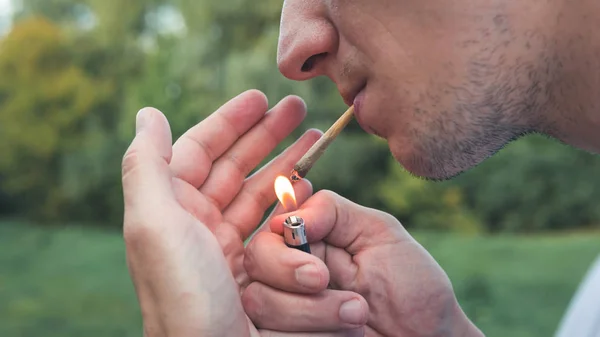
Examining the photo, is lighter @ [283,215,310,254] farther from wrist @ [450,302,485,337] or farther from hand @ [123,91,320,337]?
wrist @ [450,302,485,337]

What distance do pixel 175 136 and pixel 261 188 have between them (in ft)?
10.7

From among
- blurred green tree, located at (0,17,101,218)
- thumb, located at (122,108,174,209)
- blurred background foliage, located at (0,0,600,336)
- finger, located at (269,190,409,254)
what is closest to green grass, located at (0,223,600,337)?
blurred background foliage, located at (0,0,600,336)

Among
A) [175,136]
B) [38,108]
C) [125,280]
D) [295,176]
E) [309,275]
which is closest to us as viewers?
[309,275]

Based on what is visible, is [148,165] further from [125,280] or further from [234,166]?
[125,280]

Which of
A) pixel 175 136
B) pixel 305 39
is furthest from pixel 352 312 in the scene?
pixel 175 136

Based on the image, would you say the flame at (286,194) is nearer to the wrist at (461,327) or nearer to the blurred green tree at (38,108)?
the wrist at (461,327)

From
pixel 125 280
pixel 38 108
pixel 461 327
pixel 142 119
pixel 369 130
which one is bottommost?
pixel 125 280

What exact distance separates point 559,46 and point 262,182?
468 millimetres

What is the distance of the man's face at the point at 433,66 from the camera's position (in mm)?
779

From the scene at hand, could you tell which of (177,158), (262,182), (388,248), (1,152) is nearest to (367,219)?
(388,248)

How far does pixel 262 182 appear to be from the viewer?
39.2 inches

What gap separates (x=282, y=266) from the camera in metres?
0.81

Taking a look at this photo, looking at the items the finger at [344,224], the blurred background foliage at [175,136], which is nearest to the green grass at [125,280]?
the blurred background foliage at [175,136]

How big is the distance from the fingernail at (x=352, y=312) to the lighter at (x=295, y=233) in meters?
0.09
